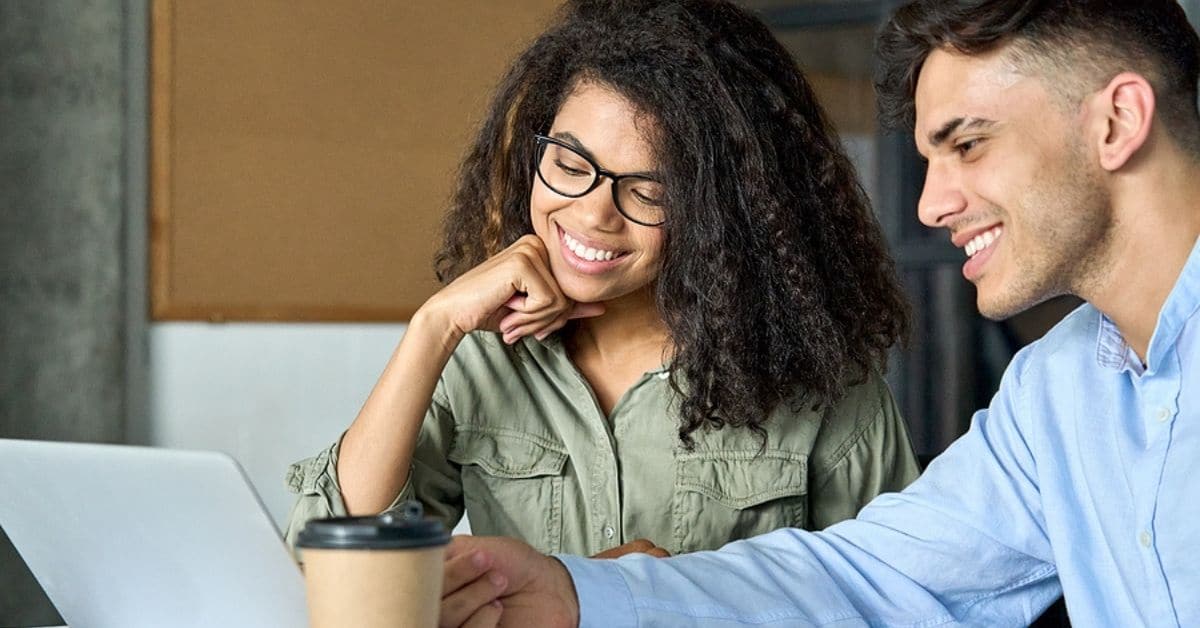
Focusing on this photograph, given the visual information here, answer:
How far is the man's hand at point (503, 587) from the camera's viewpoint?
3.51 ft

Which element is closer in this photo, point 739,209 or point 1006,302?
point 1006,302

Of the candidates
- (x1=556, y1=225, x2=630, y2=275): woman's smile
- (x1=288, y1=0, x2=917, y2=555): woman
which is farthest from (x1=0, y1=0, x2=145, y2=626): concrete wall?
(x1=556, y1=225, x2=630, y2=275): woman's smile

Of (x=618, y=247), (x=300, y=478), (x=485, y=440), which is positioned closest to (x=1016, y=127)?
(x=618, y=247)

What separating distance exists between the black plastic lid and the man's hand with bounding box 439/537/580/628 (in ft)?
0.74

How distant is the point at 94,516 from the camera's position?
98 cm

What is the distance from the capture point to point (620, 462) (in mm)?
1829

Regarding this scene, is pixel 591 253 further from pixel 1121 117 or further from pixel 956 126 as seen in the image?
pixel 1121 117

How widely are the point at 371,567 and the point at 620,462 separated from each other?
1.04 meters

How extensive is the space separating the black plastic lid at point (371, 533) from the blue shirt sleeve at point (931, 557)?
587 mm

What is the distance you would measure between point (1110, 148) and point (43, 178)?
2.40 metres

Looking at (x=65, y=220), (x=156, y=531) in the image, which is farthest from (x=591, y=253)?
(x=65, y=220)

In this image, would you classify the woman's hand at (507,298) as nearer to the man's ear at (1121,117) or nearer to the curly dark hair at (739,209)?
the curly dark hair at (739,209)

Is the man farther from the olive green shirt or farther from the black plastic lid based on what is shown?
the black plastic lid

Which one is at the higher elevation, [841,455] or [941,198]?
[941,198]
